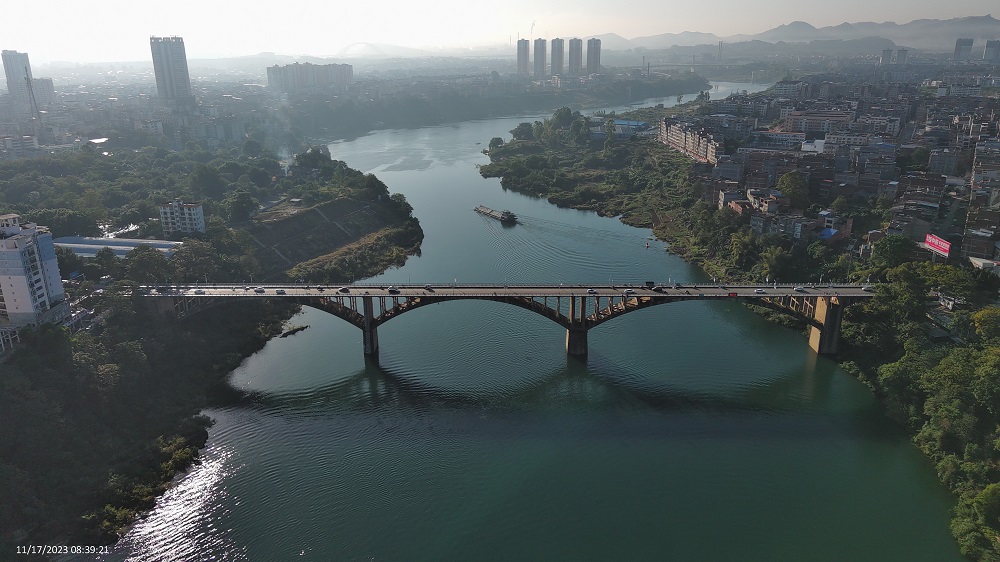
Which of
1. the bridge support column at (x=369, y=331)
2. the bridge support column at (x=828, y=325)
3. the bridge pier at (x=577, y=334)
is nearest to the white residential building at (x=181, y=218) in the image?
the bridge support column at (x=369, y=331)

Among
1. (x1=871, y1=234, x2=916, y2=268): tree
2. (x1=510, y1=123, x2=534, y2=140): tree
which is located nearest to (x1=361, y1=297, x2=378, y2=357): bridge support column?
(x1=871, y1=234, x2=916, y2=268): tree

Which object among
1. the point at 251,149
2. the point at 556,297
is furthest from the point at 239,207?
the point at 251,149

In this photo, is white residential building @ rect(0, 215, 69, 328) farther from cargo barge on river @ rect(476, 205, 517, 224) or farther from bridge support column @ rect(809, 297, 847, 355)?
cargo barge on river @ rect(476, 205, 517, 224)

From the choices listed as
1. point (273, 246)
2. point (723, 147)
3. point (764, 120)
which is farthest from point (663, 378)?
point (764, 120)

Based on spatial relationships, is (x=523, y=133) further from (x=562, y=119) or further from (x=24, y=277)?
(x=24, y=277)

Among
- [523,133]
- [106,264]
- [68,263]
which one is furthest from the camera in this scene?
[523,133]

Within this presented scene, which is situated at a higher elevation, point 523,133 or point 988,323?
point 523,133

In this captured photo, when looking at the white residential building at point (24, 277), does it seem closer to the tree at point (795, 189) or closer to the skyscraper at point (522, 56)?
the tree at point (795, 189)

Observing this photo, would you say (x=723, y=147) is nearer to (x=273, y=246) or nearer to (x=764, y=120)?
(x=764, y=120)
